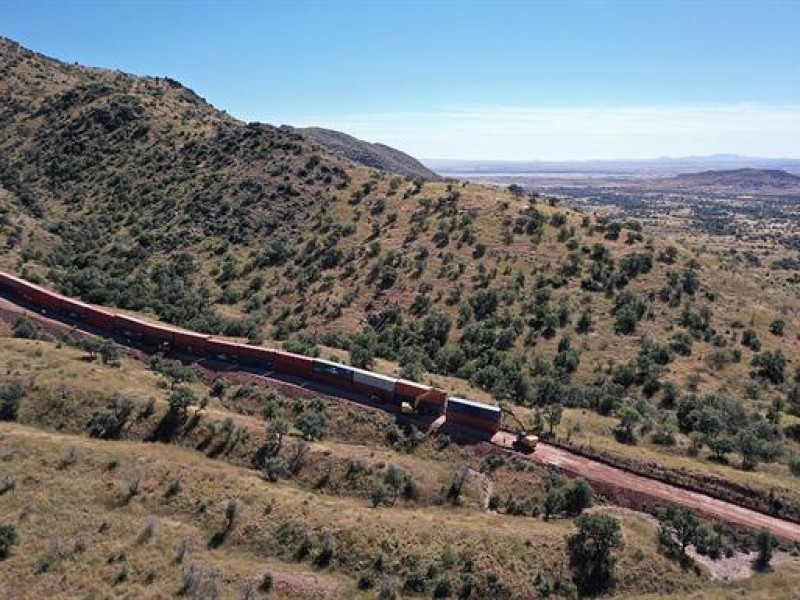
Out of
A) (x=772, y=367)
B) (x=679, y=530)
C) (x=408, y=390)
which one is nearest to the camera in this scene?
(x=679, y=530)

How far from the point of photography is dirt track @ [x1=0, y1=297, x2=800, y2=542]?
5041cm

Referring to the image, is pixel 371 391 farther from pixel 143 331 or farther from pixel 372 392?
pixel 143 331

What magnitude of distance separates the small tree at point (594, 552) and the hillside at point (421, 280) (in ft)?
6.51

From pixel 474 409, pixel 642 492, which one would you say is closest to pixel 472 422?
pixel 474 409

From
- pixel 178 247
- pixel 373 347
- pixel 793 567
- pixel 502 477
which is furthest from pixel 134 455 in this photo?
pixel 178 247

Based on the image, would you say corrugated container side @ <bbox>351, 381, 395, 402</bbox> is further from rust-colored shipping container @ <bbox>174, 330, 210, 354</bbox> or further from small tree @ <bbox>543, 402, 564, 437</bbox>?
rust-colored shipping container @ <bbox>174, 330, 210, 354</bbox>

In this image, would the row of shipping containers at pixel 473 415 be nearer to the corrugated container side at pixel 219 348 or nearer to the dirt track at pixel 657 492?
the dirt track at pixel 657 492

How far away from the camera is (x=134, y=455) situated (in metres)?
54.8

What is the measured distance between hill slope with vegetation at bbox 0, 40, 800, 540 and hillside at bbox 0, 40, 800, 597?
37 cm

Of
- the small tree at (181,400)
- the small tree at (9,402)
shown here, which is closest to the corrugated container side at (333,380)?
the small tree at (181,400)

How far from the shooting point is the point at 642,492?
5262cm

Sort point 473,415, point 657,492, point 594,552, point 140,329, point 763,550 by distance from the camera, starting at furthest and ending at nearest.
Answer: point 140,329 < point 473,415 < point 657,492 < point 763,550 < point 594,552

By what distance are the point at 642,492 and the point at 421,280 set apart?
5666 cm

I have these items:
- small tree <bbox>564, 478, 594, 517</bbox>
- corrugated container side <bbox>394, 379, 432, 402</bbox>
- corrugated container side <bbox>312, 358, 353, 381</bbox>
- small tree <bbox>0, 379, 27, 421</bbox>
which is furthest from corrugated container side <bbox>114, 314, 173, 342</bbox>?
small tree <bbox>564, 478, 594, 517</bbox>
